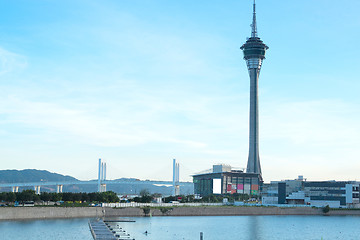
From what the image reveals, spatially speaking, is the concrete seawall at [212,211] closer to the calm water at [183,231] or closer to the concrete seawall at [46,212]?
the concrete seawall at [46,212]

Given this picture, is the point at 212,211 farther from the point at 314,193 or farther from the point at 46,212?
the point at 314,193

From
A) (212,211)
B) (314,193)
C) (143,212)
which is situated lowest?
(143,212)

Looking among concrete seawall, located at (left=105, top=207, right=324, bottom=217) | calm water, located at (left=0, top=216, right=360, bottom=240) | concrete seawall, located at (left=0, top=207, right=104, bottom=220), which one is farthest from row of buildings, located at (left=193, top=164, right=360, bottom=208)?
concrete seawall, located at (left=0, top=207, right=104, bottom=220)

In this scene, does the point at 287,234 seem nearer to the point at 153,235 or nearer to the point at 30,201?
the point at 153,235

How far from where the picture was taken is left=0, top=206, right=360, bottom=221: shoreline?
101m

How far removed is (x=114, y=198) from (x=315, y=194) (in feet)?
224

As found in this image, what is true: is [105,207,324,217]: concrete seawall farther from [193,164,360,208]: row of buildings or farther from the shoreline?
[193,164,360,208]: row of buildings

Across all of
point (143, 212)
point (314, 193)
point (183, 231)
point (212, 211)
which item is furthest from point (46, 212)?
point (314, 193)

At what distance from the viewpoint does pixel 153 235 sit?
80.5 m

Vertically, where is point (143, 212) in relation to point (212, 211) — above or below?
below

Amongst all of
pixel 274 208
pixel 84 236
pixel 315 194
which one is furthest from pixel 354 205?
pixel 84 236

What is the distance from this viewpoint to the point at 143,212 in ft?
400

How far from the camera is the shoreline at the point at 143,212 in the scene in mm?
100562

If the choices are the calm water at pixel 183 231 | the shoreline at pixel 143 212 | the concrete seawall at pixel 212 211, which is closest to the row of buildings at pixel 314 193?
the shoreline at pixel 143 212
